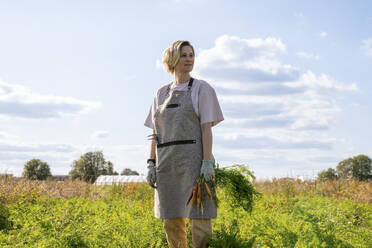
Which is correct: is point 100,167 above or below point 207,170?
above

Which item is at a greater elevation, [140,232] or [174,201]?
[174,201]

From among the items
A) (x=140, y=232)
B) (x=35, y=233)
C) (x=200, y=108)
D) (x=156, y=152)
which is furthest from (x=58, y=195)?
(x=200, y=108)

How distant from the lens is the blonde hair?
4371 mm

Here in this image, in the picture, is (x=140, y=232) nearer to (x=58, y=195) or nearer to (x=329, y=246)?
(x=329, y=246)

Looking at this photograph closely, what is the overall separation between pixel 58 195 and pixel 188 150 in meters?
6.14

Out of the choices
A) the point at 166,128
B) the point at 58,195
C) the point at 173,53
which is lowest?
the point at 58,195

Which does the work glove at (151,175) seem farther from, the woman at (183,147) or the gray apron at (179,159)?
the gray apron at (179,159)

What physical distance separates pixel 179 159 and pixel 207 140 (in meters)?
0.36

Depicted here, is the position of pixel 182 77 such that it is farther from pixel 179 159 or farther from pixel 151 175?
pixel 151 175

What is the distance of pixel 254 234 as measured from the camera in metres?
5.16

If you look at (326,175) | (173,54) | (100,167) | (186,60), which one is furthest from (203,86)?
(100,167)

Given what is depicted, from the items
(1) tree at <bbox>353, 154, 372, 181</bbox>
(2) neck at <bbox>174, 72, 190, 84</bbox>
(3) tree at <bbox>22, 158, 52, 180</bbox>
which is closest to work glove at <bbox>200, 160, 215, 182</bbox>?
(2) neck at <bbox>174, 72, 190, 84</bbox>

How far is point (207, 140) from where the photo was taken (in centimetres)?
406

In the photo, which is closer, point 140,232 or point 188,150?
point 188,150
